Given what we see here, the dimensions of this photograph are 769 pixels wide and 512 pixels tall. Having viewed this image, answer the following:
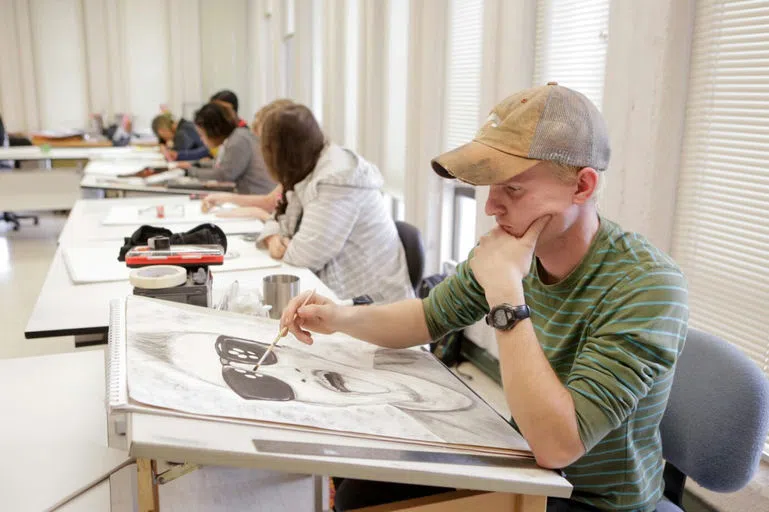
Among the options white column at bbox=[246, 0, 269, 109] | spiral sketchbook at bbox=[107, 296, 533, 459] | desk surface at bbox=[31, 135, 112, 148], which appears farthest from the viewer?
white column at bbox=[246, 0, 269, 109]

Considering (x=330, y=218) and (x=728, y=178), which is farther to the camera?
(x=330, y=218)

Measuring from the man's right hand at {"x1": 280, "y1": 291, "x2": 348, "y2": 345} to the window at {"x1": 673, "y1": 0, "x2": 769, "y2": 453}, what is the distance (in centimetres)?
118

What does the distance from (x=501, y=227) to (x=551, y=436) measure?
1.15 ft

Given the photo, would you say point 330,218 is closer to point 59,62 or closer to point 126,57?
point 126,57

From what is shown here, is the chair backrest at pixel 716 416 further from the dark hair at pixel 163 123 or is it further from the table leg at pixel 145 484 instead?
the dark hair at pixel 163 123

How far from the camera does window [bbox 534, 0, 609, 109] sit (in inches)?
96.4

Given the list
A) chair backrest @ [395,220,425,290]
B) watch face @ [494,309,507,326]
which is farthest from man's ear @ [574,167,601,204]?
chair backrest @ [395,220,425,290]

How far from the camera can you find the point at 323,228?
2.39m

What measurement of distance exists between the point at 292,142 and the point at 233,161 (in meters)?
1.92

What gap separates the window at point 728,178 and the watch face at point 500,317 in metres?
1.12

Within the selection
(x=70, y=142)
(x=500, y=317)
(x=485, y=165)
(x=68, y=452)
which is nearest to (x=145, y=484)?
(x=68, y=452)

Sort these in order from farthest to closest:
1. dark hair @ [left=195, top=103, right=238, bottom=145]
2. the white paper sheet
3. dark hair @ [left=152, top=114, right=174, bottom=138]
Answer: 1. dark hair @ [left=152, top=114, right=174, bottom=138]
2. dark hair @ [left=195, top=103, right=238, bottom=145]
3. the white paper sheet

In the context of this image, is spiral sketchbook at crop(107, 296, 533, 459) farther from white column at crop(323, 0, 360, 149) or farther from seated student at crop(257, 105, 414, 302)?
white column at crop(323, 0, 360, 149)

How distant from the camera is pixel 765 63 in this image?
172 cm
